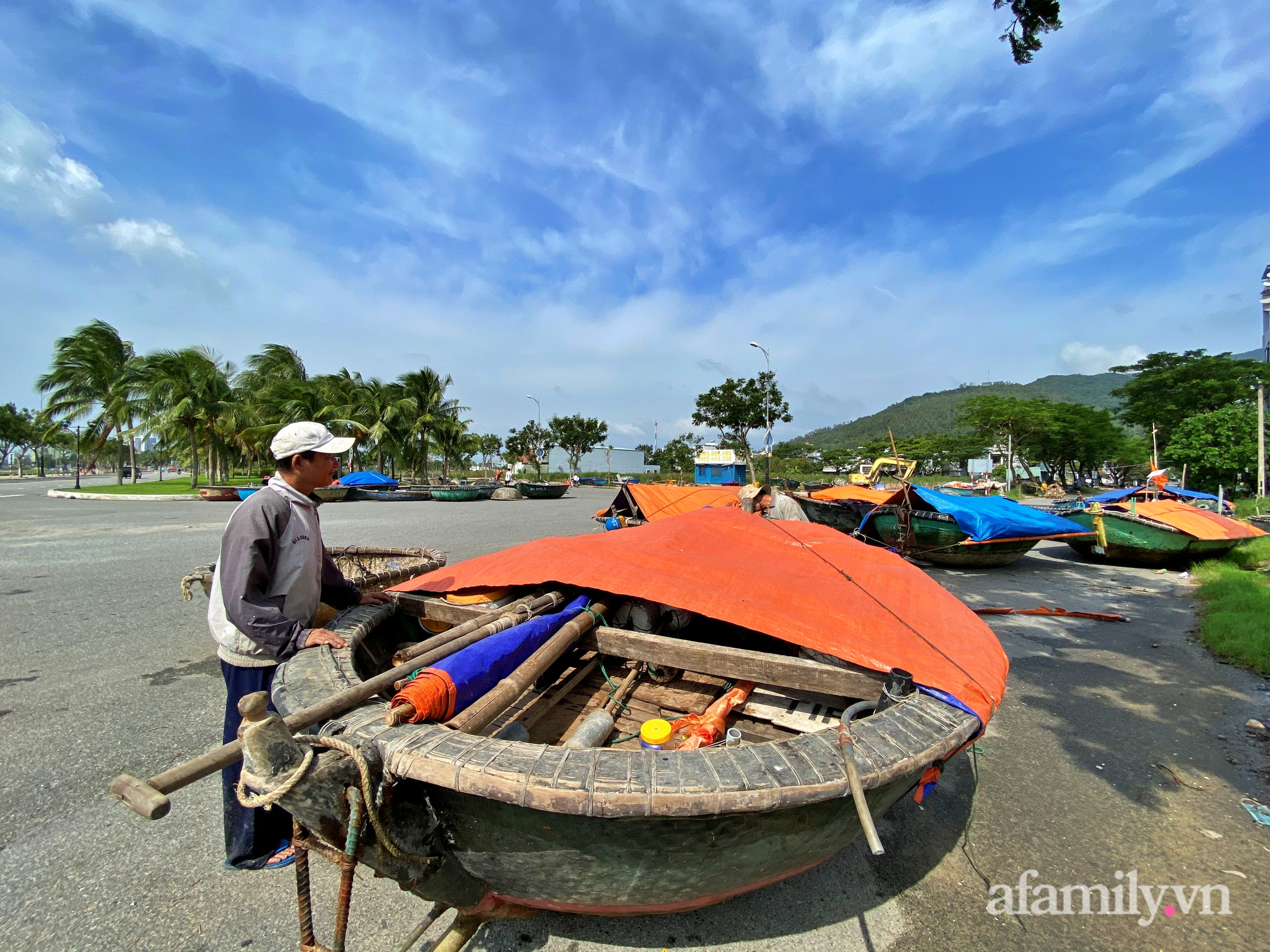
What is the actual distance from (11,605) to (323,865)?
6.47 metres

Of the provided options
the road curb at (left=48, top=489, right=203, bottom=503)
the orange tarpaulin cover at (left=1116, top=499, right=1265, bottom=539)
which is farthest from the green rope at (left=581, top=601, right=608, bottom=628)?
the road curb at (left=48, top=489, right=203, bottom=503)

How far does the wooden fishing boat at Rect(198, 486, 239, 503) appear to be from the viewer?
22.4 metres

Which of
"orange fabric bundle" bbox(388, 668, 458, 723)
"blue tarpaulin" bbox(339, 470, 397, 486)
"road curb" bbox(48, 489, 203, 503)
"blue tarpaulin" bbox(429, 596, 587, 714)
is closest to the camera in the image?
"orange fabric bundle" bbox(388, 668, 458, 723)

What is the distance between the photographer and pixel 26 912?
197 cm

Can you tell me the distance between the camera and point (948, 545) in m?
9.69

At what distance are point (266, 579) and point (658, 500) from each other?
9535 mm

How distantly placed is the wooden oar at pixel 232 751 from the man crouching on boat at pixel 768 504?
14.5 feet

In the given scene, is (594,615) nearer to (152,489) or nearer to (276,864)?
(276,864)

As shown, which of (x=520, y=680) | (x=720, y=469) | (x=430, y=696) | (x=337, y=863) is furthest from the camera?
(x=720, y=469)

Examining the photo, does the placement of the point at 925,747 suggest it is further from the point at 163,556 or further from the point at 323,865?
the point at 163,556

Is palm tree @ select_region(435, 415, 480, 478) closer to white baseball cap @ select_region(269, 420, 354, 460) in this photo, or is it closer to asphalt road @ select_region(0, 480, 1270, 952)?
asphalt road @ select_region(0, 480, 1270, 952)

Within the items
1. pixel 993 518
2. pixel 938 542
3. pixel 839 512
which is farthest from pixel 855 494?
pixel 993 518

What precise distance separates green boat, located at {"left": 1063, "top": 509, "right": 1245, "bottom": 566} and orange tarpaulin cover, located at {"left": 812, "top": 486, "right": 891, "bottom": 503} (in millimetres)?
3342

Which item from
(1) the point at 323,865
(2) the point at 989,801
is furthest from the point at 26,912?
(2) the point at 989,801
